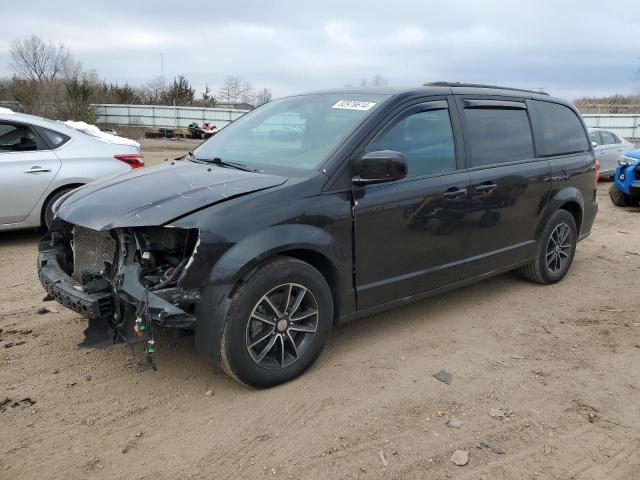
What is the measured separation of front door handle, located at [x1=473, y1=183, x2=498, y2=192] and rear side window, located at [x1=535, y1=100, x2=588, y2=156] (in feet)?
3.41

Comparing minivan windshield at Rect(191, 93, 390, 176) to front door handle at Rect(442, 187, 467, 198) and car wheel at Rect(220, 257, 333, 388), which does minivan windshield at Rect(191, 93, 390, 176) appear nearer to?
car wheel at Rect(220, 257, 333, 388)

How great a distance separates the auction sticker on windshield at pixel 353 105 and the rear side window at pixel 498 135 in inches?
37.5

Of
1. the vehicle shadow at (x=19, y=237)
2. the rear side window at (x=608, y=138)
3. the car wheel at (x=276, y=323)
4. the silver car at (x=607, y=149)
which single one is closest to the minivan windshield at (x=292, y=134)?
the car wheel at (x=276, y=323)

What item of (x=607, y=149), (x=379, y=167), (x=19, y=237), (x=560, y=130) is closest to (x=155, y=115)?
(x=607, y=149)

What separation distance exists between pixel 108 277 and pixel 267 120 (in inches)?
76.2

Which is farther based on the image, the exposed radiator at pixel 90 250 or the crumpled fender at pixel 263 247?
the exposed radiator at pixel 90 250

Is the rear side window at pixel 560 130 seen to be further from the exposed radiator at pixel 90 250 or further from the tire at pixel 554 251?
the exposed radiator at pixel 90 250

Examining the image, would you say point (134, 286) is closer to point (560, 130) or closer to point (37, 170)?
point (37, 170)

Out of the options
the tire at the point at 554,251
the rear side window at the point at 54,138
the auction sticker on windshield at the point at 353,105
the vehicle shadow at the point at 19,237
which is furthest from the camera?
the vehicle shadow at the point at 19,237

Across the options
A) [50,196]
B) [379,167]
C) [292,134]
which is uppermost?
[292,134]

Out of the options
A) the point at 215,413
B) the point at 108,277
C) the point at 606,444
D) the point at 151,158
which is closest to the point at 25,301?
the point at 108,277

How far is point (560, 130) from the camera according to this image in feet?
18.1

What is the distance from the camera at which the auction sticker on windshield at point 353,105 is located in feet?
13.1

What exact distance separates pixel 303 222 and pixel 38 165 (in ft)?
14.4
